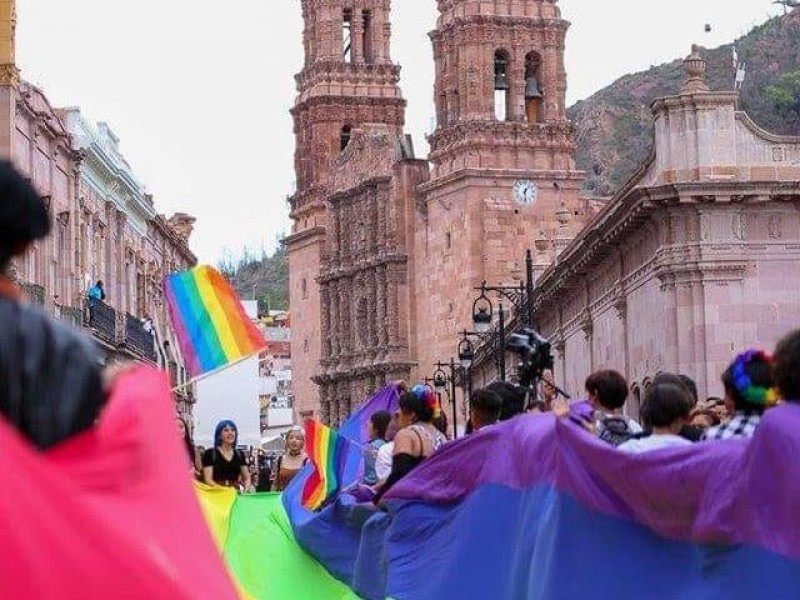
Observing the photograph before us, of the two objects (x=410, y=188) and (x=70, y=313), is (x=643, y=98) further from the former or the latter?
(x=70, y=313)

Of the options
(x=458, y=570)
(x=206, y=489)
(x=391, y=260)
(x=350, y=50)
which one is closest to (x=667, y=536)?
(x=458, y=570)

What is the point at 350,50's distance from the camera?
10931cm

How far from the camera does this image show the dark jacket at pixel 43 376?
4895mm

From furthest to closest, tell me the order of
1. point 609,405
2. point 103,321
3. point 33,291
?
point 103,321 < point 33,291 < point 609,405

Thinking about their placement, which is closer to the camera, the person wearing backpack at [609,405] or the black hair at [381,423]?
the person wearing backpack at [609,405]

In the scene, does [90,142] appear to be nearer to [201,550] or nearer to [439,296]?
[439,296]

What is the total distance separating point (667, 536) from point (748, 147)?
92.9 ft

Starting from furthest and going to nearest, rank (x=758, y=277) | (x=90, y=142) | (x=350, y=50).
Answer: (x=350, y=50), (x=90, y=142), (x=758, y=277)

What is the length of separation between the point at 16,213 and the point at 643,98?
193 meters

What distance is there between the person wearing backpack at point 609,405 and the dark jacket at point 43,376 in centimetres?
586

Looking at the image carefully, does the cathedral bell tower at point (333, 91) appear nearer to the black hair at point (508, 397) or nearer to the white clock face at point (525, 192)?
the white clock face at point (525, 192)

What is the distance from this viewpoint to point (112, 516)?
4898 mm

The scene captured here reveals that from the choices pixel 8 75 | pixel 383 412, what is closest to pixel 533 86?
pixel 8 75

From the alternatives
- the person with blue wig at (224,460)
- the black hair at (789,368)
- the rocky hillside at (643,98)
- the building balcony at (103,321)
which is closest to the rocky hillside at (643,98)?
the rocky hillside at (643,98)
